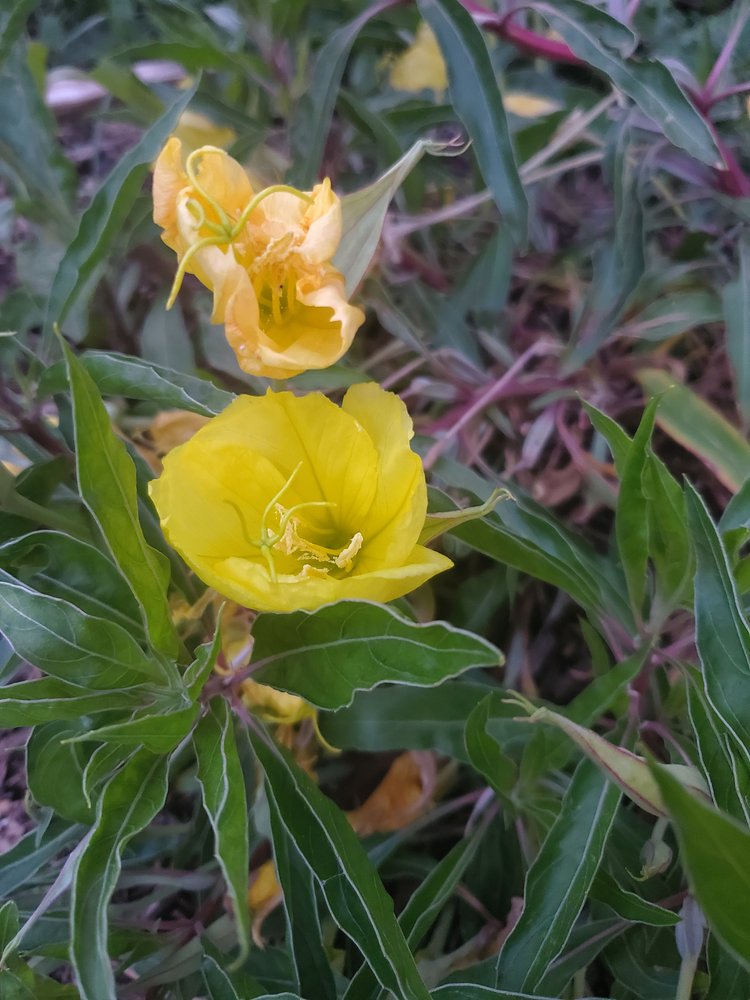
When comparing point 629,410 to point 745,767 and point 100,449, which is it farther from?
point 100,449

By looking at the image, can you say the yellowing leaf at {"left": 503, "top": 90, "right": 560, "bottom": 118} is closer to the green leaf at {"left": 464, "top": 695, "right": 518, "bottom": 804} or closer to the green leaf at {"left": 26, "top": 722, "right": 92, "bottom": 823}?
the green leaf at {"left": 464, "top": 695, "right": 518, "bottom": 804}

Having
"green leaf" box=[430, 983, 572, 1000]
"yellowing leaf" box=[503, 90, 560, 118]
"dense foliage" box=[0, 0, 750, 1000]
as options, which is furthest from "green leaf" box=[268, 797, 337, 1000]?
"yellowing leaf" box=[503, 90, 560, 118]

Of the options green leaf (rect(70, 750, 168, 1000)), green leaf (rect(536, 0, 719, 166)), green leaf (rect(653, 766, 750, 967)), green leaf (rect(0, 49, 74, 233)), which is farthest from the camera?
green leaf (rect(0, 49, 74, 233))

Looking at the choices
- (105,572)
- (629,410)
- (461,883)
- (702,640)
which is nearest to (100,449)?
(105,572)

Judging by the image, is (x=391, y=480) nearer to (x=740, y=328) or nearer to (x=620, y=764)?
(x=620, y=764)

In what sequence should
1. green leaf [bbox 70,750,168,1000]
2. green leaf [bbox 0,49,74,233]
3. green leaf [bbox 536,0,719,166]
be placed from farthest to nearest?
green leaf [bbox 0,49,74,233] < green leaf [bbox 536,0,719,166] < green leaf [bbox 70,750,168,1000]

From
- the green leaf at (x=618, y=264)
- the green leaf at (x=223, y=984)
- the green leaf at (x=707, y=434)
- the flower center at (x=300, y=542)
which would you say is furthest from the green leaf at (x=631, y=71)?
the green leaf at (x=223, y=984)

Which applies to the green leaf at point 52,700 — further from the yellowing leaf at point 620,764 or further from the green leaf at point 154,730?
the yellowing leaf at point 620,764

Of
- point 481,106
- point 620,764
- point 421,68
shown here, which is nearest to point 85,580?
point 620,764
